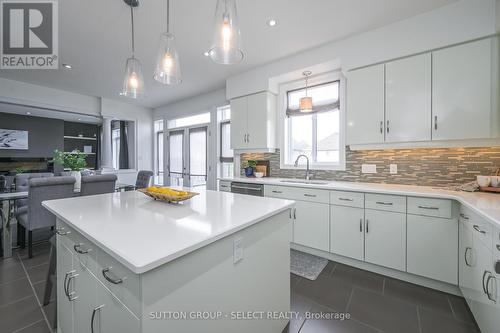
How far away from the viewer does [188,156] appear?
5.38 metres

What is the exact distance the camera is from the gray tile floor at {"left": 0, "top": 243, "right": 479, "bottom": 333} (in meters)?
1.59

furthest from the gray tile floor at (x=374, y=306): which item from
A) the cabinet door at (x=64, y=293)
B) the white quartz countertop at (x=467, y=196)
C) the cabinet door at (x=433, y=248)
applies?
the cabinet door at (x=64, y=293)

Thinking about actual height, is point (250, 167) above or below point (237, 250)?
above

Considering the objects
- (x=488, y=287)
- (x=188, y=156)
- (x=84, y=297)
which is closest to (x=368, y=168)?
(x=488, y=287)

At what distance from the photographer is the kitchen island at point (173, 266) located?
75cm

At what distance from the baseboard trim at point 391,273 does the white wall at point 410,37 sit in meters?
2.39

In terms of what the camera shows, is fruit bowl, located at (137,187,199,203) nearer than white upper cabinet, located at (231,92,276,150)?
Yes

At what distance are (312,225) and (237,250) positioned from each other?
1835 mm

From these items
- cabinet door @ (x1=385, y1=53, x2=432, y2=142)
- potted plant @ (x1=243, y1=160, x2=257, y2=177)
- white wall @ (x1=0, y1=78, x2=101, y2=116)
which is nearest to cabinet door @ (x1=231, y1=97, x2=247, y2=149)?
potted plant @ (x1=243, y1=160, x2=257, y2=177)

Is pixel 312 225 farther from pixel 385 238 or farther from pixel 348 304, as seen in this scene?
pixel 348 304

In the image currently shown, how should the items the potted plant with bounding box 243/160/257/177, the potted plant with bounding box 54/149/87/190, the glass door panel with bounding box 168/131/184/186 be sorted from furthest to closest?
the glass door panel with bounding box 168/131/184/186 < the potted plant with bounding box 243/160/257/177 < the potted plant with bounding box 54/149/87/190

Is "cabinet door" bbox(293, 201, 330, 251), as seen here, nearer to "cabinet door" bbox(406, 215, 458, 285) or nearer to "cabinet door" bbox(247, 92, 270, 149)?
"cabinet door" bbox(406, 215, 458, 285)

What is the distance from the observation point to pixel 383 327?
1.58 metres

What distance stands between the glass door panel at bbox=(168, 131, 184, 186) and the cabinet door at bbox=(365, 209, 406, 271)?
179 inches
